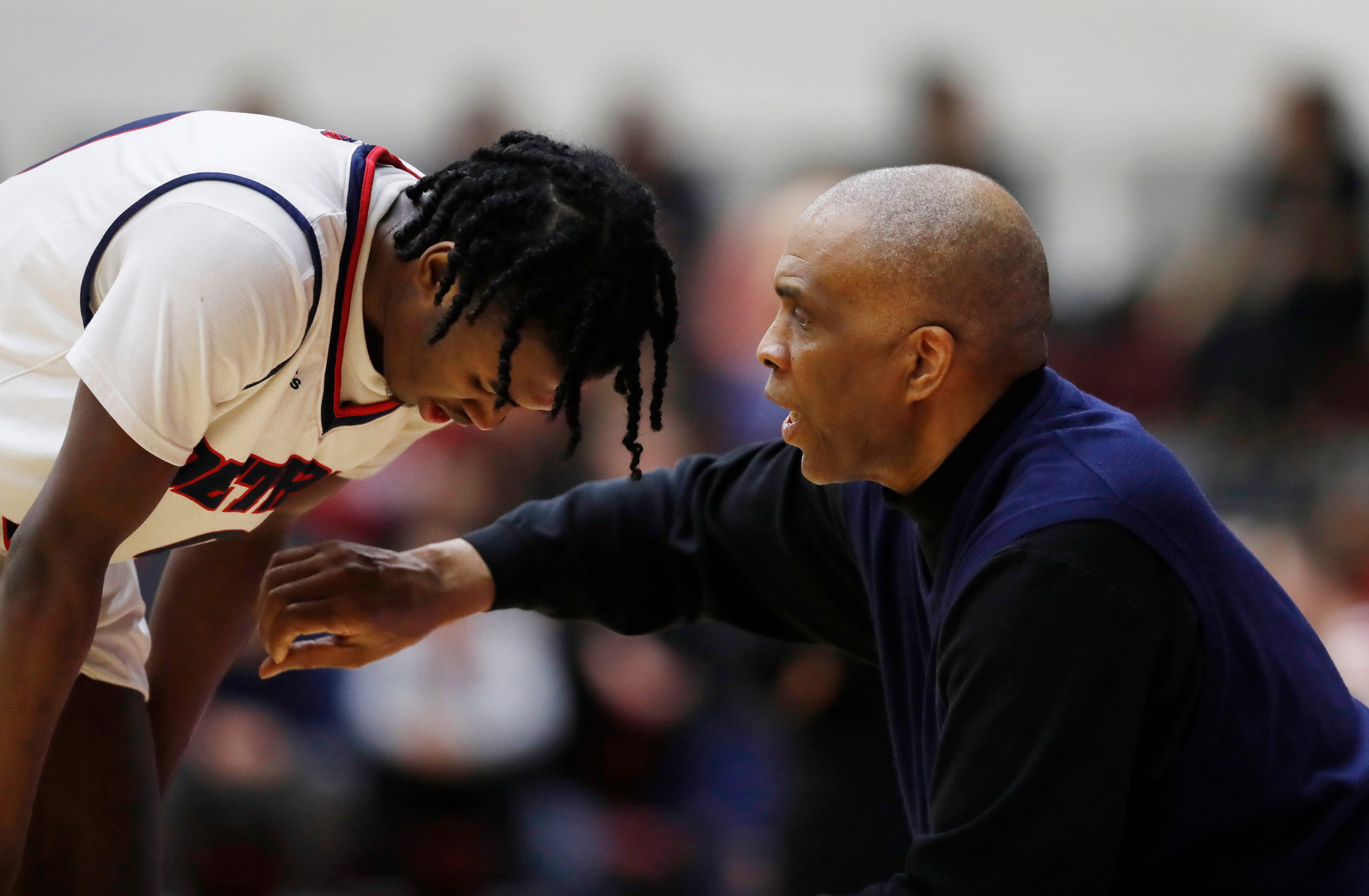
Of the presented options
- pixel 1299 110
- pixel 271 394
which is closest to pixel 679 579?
pixel 271 394

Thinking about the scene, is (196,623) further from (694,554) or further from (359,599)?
(694,554)

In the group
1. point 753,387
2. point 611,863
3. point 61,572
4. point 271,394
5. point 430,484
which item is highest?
point 271,394

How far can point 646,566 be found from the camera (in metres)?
2.53

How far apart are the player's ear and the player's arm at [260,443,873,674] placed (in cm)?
53

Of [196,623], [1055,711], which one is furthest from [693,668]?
[1055,711]

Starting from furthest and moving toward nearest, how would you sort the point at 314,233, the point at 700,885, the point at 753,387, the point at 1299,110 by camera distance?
the point at 1299,110 → the point at 753,387 → the point at 700,885 → the point at 314,233

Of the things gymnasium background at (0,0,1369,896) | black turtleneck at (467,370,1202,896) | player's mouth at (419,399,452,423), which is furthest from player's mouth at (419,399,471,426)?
black turtleneck at (467,370,1202,896)

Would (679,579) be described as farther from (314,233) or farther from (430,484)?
(430,484)

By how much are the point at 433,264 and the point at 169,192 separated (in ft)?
1.14

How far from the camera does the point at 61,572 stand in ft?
5.49

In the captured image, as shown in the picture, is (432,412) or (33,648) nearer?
(33,648)

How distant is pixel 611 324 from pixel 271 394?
0.46m

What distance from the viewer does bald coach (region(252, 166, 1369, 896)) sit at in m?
1.71

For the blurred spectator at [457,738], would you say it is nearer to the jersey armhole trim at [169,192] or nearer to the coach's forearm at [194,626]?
the coach's forearm at [194,626]
